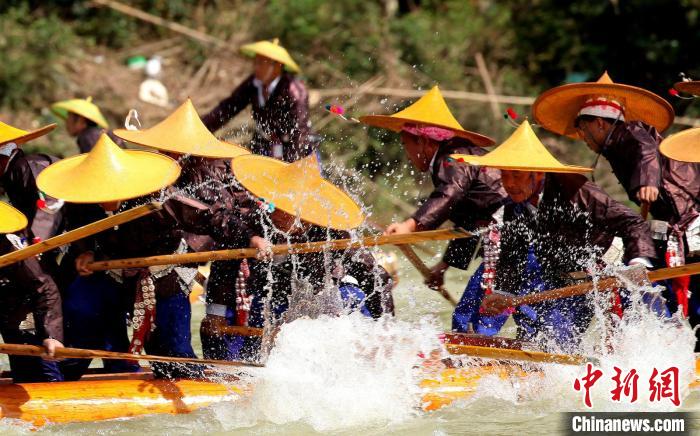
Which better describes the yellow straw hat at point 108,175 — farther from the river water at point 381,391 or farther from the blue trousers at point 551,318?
the blue trousers at point 551,318

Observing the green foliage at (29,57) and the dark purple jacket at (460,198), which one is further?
the green foliage at (29,57)

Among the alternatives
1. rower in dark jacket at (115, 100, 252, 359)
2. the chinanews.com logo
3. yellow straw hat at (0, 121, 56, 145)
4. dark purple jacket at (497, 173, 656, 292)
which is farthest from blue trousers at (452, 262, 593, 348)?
yellow straw hat at (0, 121, 56, 145)

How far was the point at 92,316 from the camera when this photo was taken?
18.5 feet

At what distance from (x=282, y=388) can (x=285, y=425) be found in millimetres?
176

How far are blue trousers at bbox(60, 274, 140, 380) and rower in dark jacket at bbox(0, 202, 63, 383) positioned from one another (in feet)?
0.49

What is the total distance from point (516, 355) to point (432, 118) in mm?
1599

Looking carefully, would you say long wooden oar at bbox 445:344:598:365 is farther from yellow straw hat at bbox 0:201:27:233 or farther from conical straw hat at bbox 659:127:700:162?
yellow straw hat at bbox 0:201:27:233

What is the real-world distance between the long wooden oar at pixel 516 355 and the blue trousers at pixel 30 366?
Result: 198 centimetres

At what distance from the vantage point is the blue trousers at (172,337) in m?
5.66

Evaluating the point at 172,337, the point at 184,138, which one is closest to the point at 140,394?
the point at 172,337

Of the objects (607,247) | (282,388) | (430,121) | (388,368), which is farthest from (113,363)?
(607,247)

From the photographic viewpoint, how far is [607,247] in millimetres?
5738

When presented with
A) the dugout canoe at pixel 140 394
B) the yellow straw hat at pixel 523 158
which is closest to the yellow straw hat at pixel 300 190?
the yellow straw hat at pixel 523 158

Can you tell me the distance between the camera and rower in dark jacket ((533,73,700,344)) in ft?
19.4
